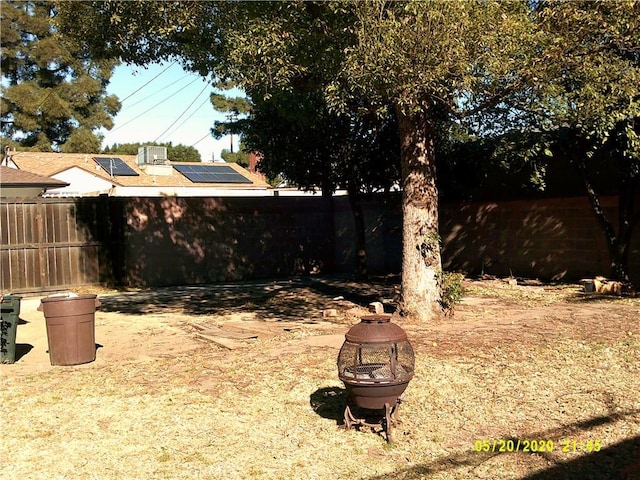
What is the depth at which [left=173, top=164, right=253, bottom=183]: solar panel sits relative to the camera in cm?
3183

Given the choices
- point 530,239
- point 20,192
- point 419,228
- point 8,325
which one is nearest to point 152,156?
point 20,192

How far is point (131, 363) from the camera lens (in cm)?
809

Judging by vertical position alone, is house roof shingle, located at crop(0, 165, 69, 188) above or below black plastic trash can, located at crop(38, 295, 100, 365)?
above

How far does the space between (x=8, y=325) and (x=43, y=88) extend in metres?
29.5

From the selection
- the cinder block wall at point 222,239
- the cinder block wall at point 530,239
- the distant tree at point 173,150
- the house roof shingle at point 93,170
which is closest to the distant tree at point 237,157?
the distant tree at point 173,150

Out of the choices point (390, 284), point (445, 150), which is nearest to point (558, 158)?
point (445, 150)

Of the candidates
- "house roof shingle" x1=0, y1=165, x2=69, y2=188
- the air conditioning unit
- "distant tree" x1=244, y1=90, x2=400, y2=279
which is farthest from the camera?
the air conditioning unit

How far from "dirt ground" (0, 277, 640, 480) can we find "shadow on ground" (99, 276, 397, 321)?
49.0 inches

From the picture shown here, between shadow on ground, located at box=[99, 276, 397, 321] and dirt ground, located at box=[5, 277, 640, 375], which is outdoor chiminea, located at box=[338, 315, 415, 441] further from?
shadow on ground, located at box=[99, 276, 397, 321]

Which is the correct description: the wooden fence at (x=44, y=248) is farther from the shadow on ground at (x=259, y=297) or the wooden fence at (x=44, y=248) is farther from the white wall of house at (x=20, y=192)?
the shadow on ground at (x=259, y=297)

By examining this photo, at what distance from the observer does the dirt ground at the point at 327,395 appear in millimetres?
4793

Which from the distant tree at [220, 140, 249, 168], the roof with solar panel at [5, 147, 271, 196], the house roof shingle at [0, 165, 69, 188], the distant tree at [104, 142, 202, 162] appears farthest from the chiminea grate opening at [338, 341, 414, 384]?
the distant tree at [104, 142, 202, 162]

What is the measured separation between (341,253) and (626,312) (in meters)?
10.9
